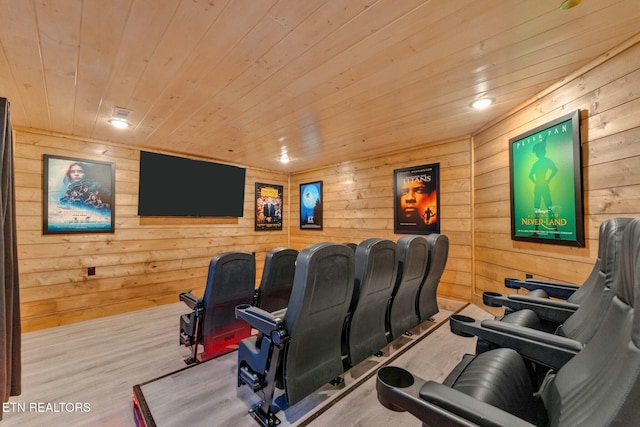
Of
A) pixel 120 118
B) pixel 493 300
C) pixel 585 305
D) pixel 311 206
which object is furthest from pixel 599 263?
pixel 311 206

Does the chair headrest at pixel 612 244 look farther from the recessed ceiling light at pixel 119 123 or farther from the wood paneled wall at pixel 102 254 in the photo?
the wood paneled wall at pixel 102 254

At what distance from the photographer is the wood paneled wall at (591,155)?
1.72 m

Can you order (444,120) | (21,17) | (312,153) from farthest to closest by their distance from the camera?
1. (312,153)
2. (444,120)
3. (21,17)

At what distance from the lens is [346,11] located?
1.42m

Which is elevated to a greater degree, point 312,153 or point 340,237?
point 312,153

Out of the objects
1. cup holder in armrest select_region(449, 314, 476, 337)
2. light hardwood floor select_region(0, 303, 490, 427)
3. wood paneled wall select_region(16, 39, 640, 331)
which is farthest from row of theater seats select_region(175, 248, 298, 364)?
wood paneled wall select_region(16, 39, 640, 331)

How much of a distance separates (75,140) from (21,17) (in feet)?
8.73

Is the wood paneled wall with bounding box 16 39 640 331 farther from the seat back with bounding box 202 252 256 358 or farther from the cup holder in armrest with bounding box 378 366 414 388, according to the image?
the seat back with bounding box 202 252 256 358

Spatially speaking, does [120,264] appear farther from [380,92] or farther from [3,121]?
[380,92]

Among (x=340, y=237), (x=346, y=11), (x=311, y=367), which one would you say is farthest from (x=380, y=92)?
(x=340, y=237)

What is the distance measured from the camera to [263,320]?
163cm

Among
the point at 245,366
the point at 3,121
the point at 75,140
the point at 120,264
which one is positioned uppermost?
the point at 75,140

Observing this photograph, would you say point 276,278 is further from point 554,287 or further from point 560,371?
point 554,287

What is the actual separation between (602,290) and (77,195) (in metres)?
5.08
